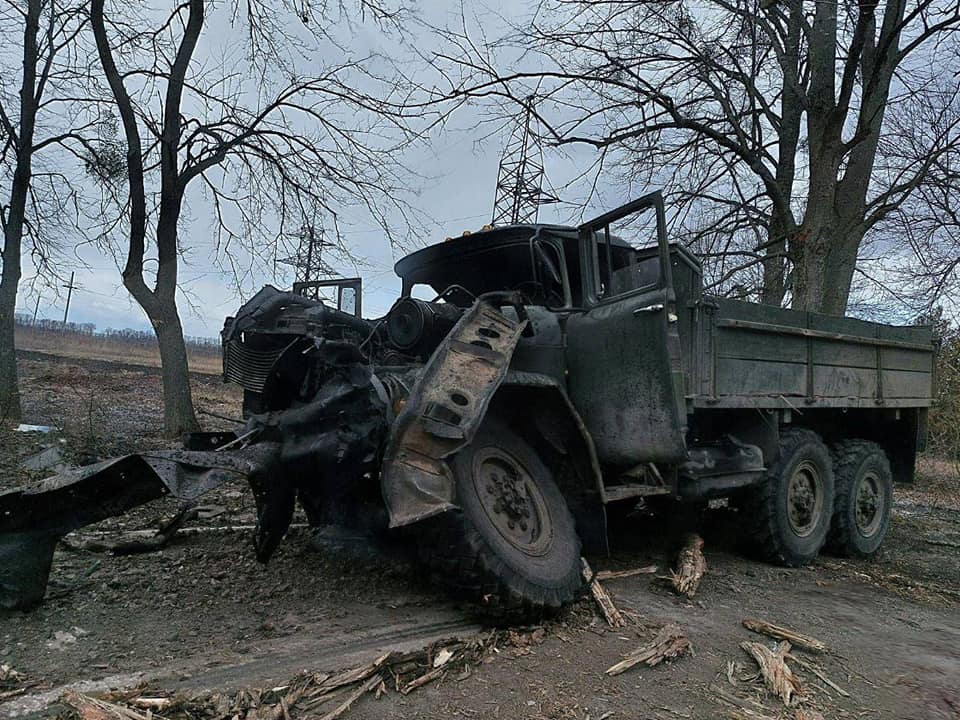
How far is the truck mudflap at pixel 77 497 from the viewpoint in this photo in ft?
10.8

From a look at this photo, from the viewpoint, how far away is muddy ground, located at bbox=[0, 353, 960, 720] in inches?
118

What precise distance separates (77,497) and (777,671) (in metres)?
3.40

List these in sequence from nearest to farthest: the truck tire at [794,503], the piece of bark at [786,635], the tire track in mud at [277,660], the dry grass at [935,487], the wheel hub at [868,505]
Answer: the tire track in mud at [277,660] < the piece of bark at [786,635] < the truck tire at [794,503] < the wheel hub at [868,505] < the dry grass at [935,487]

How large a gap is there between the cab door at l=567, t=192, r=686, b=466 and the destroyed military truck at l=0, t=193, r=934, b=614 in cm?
1

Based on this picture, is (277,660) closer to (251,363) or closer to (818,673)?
(251,363)

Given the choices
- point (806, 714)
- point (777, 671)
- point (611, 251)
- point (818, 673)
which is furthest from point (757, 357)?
point (806, 714)

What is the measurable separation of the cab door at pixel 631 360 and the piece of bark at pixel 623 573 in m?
0.83

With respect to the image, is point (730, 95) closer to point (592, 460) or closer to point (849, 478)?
point (849, 478)

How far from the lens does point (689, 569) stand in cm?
502

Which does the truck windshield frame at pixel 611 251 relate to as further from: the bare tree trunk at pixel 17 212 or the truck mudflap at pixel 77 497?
the bare tree trunk at pixel 17 212

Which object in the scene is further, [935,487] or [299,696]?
[935,487]

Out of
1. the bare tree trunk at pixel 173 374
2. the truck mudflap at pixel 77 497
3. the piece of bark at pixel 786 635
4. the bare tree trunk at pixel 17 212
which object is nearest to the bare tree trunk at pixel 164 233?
the bare tree trunk at pixel 173 374

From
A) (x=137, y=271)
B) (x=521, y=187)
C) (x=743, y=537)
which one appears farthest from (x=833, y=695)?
(x=137, y=271)

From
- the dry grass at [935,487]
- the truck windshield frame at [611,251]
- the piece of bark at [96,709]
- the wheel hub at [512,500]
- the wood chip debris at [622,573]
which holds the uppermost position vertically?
the truck windshield frame at [611,251]
